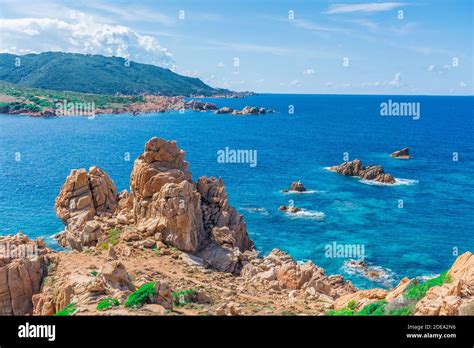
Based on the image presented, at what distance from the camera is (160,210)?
1574 inches

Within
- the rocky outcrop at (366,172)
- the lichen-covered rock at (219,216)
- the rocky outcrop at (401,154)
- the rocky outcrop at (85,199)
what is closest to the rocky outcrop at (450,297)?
the lichen-covered rock at (219,216)

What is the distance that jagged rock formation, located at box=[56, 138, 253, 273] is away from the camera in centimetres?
3953

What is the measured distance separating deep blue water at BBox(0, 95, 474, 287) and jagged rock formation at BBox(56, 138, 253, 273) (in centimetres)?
1186

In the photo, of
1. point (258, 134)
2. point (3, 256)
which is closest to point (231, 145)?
point (258, 134)

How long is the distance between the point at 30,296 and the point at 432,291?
25385 millimetres

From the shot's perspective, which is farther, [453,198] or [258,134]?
[258,134]

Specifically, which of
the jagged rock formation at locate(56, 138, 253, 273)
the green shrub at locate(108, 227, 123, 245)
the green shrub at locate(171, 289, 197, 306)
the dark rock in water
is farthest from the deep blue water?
the green shrub at locate(171, 289, 197, 306)

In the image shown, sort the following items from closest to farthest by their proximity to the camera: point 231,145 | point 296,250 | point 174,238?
point 174,238 < point 296,250 < point 231,145

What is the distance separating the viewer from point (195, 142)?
141 metres

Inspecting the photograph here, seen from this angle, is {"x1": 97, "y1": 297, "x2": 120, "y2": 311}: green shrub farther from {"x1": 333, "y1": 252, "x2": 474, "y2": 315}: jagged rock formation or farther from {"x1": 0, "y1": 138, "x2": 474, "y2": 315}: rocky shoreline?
{"x1": 333, "y1": 252, "x2": 474, "y2": 315}: jagged rock formation

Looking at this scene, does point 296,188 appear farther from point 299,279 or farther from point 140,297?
point 140,297
